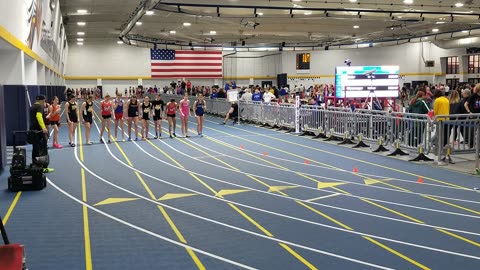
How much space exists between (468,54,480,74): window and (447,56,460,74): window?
151 cm

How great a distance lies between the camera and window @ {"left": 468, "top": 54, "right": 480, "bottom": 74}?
144ft

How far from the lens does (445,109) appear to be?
1259cm

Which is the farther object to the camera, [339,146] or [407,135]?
[339,146]

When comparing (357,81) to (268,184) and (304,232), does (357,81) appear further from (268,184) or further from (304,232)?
(304,232)

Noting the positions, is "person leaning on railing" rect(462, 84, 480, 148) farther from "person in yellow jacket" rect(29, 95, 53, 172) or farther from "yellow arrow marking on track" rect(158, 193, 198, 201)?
"person in yellow jacket" rect(29, 95, 53, 172)

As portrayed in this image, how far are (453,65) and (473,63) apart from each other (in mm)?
3025

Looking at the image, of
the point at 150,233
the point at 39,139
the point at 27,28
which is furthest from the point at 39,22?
the point at 150,233

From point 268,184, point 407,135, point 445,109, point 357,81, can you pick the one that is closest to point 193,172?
point 268,184

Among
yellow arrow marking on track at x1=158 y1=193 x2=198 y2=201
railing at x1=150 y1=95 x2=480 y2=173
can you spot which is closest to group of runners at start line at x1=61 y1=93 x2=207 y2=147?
railing at x1=150 y1=95 x2=480 y2=173

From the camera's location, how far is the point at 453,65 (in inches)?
1868

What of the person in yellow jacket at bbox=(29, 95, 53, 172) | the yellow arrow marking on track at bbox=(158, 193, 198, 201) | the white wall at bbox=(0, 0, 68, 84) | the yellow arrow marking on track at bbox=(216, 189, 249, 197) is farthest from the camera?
the white wall at bbox=(0, 0, 68, 84)

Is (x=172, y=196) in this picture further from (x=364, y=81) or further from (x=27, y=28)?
(x=27, y=28)

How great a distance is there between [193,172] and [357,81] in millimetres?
8672

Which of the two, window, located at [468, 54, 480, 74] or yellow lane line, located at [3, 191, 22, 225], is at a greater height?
window, located at [468, 54, 480, 74]
